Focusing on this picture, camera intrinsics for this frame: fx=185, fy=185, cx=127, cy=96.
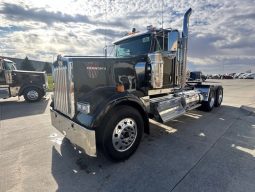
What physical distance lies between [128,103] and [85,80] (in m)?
0.93

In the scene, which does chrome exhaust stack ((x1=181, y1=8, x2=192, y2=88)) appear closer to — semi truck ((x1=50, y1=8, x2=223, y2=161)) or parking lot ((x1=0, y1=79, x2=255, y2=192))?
semi truck ((x1=50, y1=8, x2=223, y2=161))

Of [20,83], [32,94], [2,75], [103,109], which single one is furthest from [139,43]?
[2,75]

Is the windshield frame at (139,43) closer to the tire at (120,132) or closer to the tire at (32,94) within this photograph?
the tire at (120,132)

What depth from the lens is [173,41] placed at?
5.18m

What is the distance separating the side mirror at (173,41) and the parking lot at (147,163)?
2.26 m

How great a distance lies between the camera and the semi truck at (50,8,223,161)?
320 cm

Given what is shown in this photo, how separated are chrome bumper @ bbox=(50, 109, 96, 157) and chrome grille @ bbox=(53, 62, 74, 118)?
19cm

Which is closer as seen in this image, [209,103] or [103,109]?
[103,109]

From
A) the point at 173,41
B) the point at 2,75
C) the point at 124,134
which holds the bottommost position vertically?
the point at 124,134

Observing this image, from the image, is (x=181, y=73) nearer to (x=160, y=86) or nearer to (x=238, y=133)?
(x=160, y=86)

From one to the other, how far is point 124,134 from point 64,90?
4.74ft

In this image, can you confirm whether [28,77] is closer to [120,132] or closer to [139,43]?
[139,43]

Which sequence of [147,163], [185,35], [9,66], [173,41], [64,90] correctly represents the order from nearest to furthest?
[147,163] < [64,90] < [173,41] < [185,35] < [9,66]

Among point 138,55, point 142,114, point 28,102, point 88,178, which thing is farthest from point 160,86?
point 28,102
